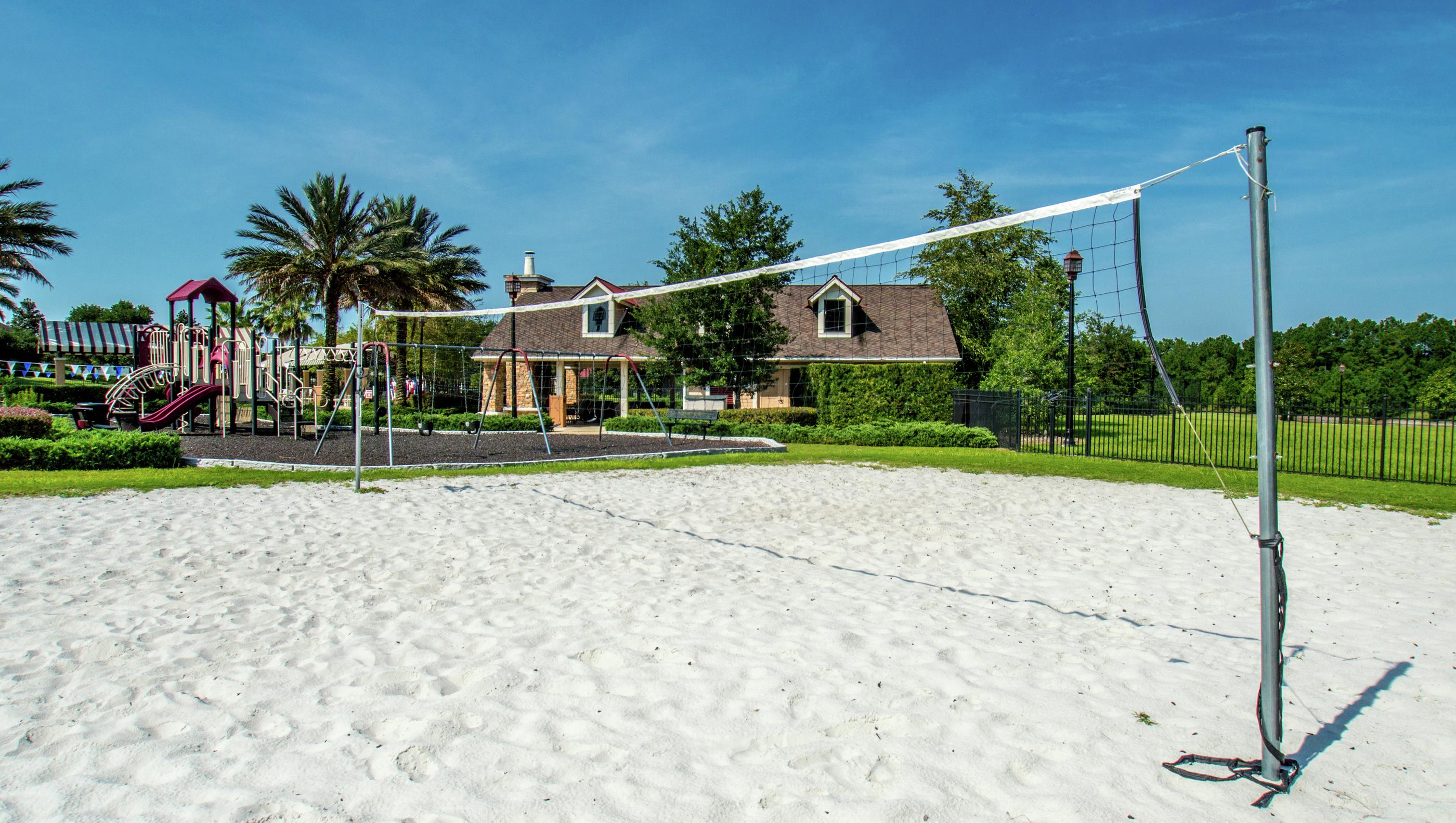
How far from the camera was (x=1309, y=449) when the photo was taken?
1549cm

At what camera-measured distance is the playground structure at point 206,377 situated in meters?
17.0

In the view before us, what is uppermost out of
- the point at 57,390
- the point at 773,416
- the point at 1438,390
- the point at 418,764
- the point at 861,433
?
the point at 57,390

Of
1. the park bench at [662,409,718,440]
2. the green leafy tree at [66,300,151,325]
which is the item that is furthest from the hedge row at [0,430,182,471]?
the green leafy tree at [66,300,151,325]

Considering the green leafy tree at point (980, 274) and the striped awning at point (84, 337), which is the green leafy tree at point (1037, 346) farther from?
the striped awning at point (84, 337)

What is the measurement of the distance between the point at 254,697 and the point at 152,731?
0.37 m

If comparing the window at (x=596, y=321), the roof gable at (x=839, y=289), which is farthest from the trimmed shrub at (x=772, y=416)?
the window at (x=596, y=321)

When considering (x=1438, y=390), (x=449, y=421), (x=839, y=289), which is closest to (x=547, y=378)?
(x=449, y=421)

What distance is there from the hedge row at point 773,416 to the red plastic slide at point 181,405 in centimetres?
1047

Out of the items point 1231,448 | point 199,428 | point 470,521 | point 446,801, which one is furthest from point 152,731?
point 1231,448

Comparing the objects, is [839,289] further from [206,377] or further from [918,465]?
[206,377]

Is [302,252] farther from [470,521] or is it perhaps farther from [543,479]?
[470,521]

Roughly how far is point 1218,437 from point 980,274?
523 inches

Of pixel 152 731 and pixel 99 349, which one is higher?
pixel 99 349

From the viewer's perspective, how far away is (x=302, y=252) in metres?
25.5
